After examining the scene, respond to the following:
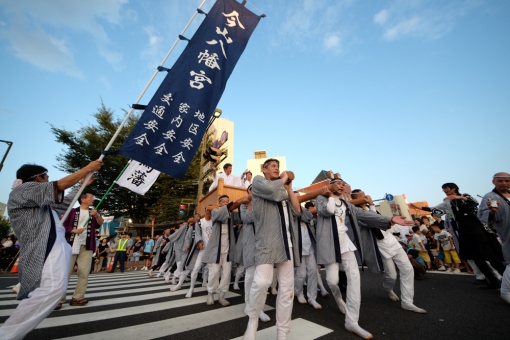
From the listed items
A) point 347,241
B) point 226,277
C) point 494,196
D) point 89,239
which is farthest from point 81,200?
point 494,196

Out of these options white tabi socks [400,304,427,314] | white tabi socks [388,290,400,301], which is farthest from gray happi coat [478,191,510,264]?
white tabi socks [388,290,400,301]

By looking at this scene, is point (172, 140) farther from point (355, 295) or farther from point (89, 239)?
point (355, 295)

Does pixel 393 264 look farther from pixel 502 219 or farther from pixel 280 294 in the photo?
pixel 280 294

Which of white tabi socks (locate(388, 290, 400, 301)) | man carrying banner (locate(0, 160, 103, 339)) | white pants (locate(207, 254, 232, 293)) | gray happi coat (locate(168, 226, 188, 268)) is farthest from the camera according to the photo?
gray happi coat (locate(168, 226, 188, 268))

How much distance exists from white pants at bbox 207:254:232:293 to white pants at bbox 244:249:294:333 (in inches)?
78.5

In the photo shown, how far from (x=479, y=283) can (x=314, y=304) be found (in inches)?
167

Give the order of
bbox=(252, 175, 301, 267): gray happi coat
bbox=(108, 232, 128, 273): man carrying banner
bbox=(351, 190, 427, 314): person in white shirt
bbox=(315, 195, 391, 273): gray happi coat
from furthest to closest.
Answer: bbox=(108, 232, 128, 273): man carrying banner < bbox=(351, 190, 427, 314): person in white shirt < bbox=(315, 195, 391, 273): gray happi coat < bbox=(252, 175, 301, 267): gray happi coat

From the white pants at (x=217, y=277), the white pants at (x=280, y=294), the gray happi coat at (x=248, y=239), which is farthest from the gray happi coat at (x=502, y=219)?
the white pants at (x=217, y=277)

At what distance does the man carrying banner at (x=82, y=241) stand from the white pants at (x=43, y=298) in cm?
225

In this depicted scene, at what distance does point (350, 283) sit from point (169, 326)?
2343 millimetres

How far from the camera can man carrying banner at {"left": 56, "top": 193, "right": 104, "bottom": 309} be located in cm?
418

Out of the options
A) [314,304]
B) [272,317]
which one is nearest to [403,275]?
[314,304]

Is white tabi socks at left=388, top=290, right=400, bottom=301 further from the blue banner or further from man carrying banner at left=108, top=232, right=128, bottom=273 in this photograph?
man carrying banner at left=108, top=232, right=128, bottom=273

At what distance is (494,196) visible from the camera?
3.61 metres
